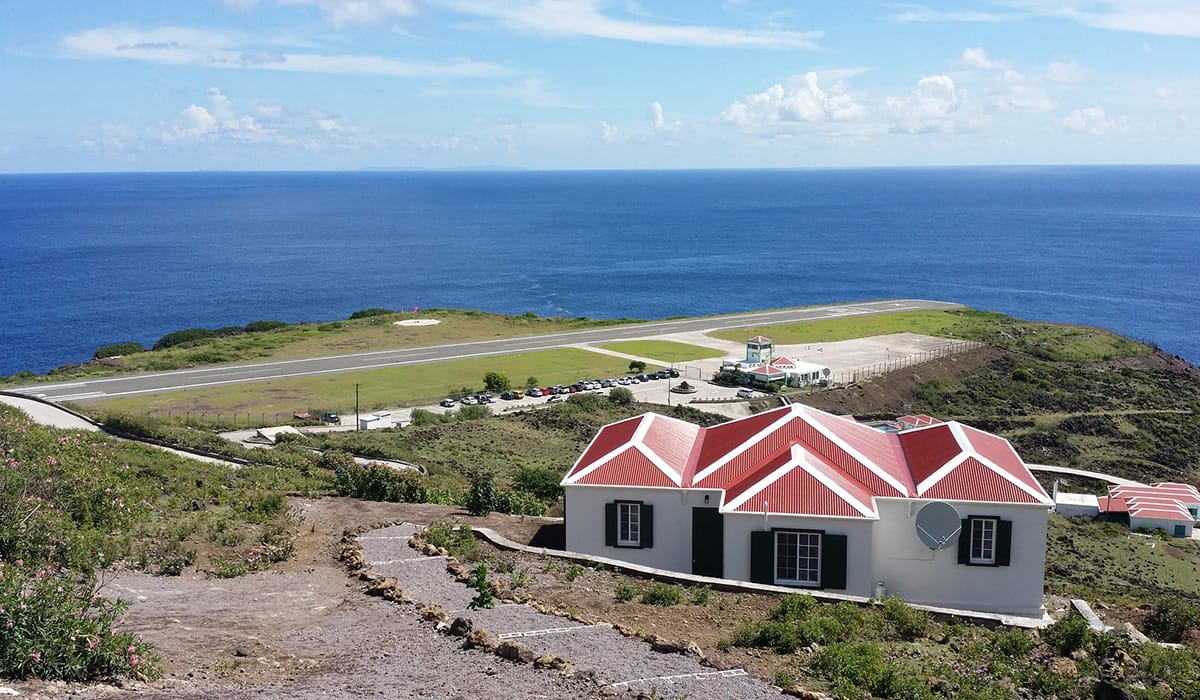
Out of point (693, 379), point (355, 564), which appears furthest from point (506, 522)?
point (693, 379)

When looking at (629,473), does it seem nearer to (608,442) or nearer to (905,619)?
(608,442)

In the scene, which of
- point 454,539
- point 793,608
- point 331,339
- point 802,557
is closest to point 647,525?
point 802,557

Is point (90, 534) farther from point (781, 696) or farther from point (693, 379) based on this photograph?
point (693, 379)

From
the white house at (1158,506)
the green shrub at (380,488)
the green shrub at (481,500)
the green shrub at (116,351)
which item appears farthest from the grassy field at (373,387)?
the white house at (1158,506)

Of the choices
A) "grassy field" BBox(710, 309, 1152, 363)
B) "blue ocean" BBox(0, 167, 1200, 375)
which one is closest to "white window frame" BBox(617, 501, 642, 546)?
"grassy field" BBox(710, 309, 1152, 363)

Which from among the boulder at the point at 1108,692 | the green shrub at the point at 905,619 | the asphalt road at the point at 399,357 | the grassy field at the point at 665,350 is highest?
the boulder at the point at 1108,692

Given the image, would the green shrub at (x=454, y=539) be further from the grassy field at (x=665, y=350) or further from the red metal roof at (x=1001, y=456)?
the grassy field at (x=665, y=350)
